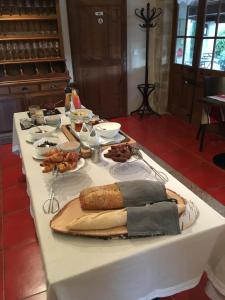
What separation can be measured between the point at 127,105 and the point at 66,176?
11.5 feet

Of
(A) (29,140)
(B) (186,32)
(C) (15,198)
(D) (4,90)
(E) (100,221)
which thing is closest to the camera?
(E) (100,221)

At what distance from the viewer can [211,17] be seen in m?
3.38

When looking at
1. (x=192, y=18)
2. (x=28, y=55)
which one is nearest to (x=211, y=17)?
(x=192, y=18)

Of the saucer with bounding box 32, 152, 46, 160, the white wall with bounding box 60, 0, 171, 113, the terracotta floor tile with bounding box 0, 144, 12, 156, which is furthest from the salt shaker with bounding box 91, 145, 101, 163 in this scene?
the white wall with bounding box 60, 0, 171, 113

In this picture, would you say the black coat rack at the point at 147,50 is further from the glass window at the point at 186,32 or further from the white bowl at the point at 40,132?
the white bowl at the point at 40,132

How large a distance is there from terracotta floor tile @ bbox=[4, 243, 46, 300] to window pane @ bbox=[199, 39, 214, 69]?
332cm

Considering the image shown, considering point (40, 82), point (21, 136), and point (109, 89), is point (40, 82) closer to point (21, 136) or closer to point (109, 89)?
point (109, 89)

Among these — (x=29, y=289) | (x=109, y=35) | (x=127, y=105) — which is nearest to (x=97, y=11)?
(x=109, y=35)

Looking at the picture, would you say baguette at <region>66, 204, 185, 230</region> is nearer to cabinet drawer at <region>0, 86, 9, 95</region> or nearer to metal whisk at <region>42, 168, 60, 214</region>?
metal whisk at <region>42, 168, 60, 214</region>

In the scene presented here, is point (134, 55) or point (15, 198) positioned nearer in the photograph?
point (15, 198)

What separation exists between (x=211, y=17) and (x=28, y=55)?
2642 mm

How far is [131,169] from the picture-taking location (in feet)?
4.28

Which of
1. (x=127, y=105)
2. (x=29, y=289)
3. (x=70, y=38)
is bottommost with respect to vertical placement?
(x=29, y=289)

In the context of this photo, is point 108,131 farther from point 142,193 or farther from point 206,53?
point 206,53
